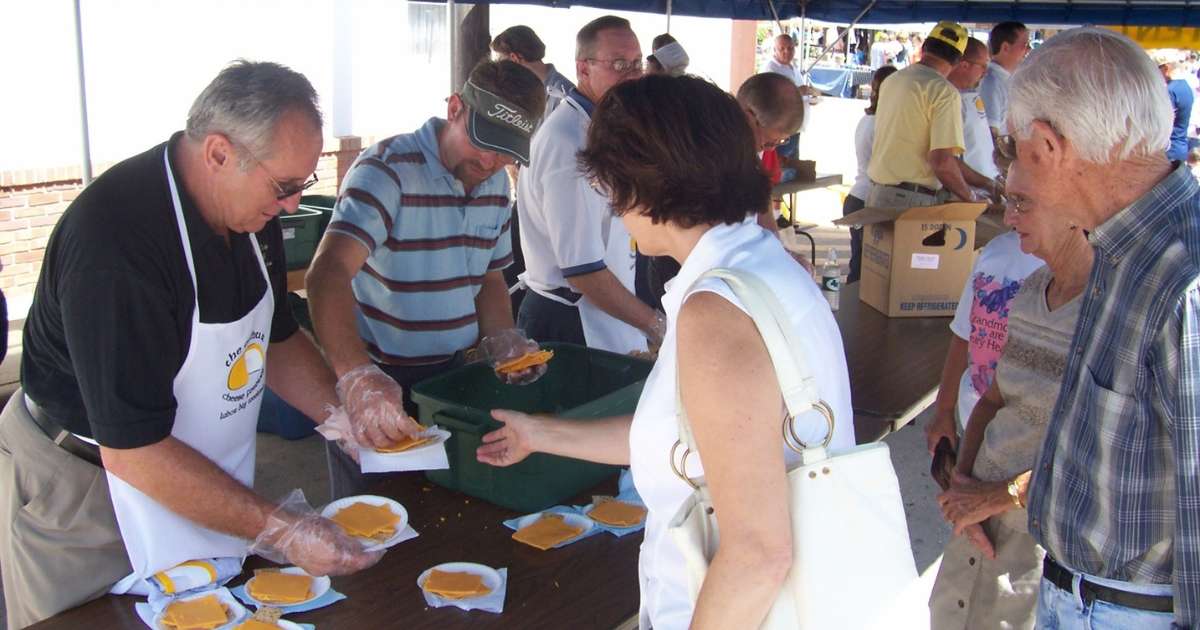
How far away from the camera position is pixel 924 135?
5.41 m

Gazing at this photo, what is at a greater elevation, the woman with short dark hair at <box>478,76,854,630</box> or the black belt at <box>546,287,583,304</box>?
the woman with short dark hair at <box>478,76,854,630</box>

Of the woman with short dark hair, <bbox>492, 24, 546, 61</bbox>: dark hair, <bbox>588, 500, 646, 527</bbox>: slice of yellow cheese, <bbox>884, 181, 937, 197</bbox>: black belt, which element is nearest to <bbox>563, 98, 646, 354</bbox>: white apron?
<bbox>588, 500, 646, 527</bbox>: slice of yellow cheese

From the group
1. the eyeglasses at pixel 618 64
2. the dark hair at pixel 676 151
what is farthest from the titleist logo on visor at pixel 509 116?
the dark hair at pixel 676 151

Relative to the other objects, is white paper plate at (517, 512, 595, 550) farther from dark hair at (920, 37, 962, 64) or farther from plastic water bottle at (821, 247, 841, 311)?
dark hair at (920, 37, 962, 64)

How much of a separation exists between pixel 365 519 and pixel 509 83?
1.12 m

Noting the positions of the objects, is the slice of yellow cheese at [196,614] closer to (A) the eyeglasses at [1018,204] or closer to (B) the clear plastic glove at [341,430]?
(B) the clear plastic glove at [341,430]

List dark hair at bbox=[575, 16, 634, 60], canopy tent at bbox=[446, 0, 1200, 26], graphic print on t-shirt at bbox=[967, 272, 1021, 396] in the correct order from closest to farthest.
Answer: graphic print on t-shirt at bbox=[967, 272, 1021, 396]
dark hair at bbox=[575, 16, 634, 60]
canopy tent at bbox=[446, 0, 1200, 26]

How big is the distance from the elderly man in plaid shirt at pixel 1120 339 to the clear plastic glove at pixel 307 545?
1.22 metres

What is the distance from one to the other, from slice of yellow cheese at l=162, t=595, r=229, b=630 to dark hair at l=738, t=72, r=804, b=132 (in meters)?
2.68

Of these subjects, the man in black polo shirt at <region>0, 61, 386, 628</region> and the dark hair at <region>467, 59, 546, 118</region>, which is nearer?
the man in black polo shirt at <region>0, 61, 386, 628</region>

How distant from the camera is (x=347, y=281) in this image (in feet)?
7.97

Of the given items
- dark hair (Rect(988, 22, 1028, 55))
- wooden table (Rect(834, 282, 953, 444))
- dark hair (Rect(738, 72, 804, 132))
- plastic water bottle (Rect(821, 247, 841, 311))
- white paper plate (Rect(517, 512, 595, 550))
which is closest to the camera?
white paper plate (Rect(517, 512, 595, 550))

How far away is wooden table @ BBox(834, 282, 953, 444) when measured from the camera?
3016 millimetres

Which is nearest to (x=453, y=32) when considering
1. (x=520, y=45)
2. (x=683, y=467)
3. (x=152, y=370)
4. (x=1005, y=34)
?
(x=520, y=45)
